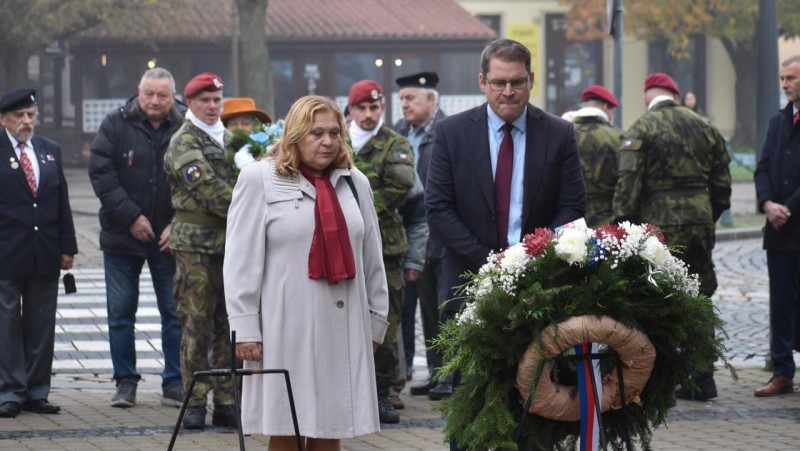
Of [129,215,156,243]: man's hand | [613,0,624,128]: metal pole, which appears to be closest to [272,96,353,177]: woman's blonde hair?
[129,215,156,243]: man's hand

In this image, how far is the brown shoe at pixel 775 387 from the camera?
9.90m

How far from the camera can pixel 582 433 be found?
6.04 metres

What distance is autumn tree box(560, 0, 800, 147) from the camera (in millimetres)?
45344

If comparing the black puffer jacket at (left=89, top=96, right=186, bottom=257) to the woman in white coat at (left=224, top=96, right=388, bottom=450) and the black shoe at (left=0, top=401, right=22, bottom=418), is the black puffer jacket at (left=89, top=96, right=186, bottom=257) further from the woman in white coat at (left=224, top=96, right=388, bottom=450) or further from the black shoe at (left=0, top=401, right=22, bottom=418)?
the woman in white coat at (left=224, top=96, right=388, bottom=450)

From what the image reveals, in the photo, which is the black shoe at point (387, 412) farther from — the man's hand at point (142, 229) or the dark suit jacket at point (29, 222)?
the dark suit jacket at point (29, 222)

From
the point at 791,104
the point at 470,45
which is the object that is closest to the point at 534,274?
the point at 791,104

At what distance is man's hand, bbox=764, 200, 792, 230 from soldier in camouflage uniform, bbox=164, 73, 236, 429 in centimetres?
A: 350

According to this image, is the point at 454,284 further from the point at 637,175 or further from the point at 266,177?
the point at 637,175

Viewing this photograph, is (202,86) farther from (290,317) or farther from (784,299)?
(784,299)

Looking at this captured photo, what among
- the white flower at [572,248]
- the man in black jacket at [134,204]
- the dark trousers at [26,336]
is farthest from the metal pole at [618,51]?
the white flower at [572,248]

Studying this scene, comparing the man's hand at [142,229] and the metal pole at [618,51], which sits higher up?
the metal pole at [618,51]

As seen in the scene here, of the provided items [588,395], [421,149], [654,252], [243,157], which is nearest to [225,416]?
[243,157]

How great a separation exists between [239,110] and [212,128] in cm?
44

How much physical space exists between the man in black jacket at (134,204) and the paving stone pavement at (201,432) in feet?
1.19
